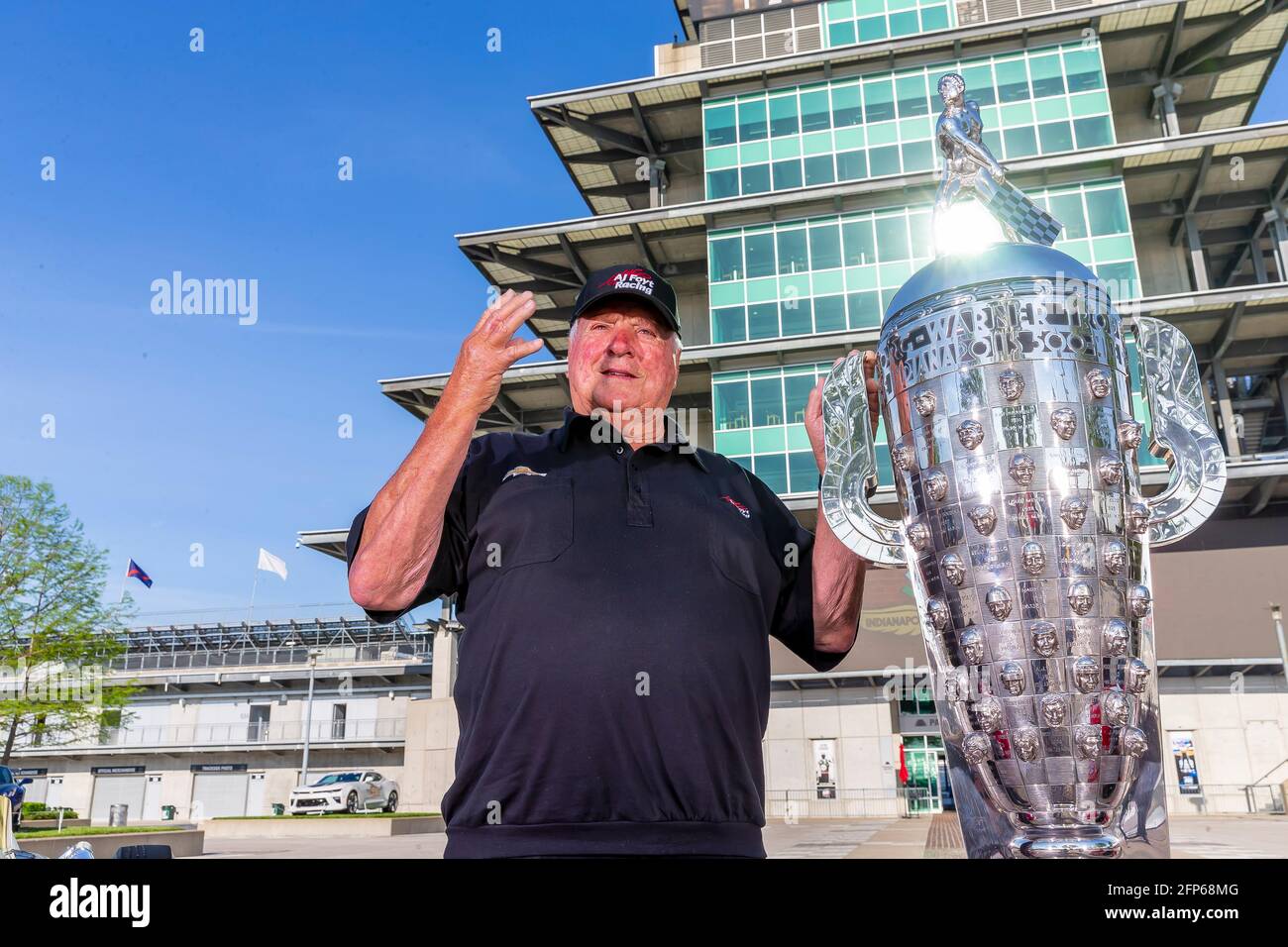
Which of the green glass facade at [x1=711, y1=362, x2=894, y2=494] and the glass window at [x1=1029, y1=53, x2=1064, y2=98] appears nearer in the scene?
the green glass facade at [x1=711, y1=362, x2=894, y2=494]

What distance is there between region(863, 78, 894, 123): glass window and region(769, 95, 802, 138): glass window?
7.94ft

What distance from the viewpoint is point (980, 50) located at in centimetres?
2966

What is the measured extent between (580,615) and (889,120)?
31.5 meters

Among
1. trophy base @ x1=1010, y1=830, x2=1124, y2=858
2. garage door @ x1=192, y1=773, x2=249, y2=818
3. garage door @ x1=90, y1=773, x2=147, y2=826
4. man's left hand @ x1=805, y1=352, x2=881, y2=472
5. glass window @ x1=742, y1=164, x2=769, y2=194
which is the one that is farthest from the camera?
garage door @ x1=90, y1=773, x2=147, y2=826

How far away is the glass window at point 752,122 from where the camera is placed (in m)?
31.1

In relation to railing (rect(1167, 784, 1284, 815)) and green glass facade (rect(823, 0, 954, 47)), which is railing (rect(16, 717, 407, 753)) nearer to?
railing (rect(1167, 784, 1284, 815))

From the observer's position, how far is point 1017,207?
2.78 meters

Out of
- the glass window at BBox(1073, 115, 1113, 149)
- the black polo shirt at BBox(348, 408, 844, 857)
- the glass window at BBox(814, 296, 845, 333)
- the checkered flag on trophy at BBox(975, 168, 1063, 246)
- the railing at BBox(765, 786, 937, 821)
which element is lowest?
the railing at BBox(765, 786, 937, 821)

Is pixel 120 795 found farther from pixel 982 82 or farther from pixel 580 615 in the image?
pixel 580 615

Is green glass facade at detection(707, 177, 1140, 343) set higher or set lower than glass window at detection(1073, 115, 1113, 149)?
lower

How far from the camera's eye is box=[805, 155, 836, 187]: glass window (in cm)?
2955

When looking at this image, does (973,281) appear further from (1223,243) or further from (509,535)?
(1223,243)

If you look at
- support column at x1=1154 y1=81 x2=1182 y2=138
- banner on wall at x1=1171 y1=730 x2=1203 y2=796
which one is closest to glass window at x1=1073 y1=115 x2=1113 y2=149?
support column at x1=1154 y1=81 x2=1182 y2=138

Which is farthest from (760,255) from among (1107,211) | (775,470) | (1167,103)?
(1167,103)
